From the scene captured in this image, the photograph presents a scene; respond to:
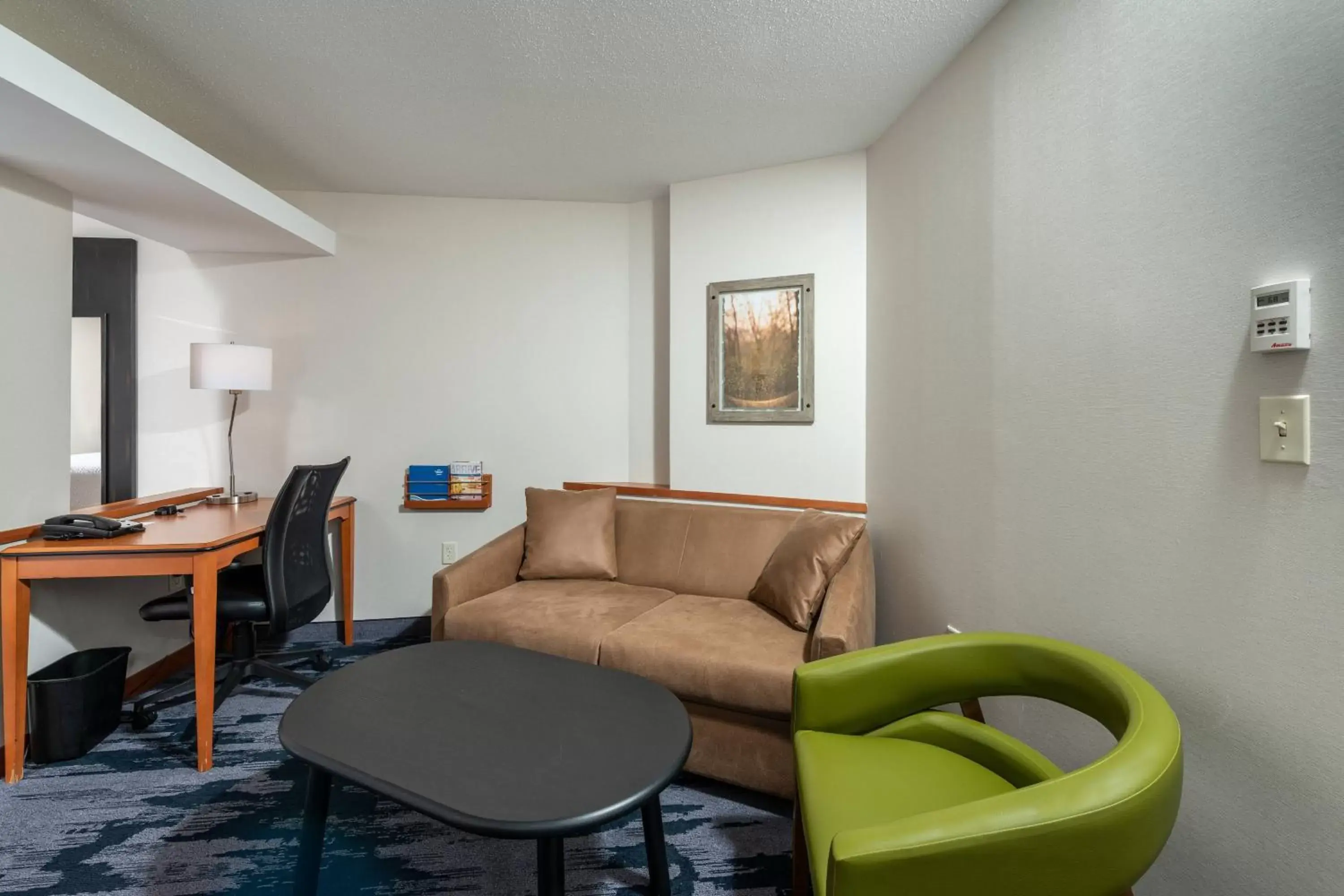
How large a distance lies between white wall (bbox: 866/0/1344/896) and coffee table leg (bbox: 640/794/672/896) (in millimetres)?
1080

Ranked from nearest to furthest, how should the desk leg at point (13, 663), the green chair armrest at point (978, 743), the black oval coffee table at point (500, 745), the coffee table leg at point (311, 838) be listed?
the black oval coffee table at point (500, 745) < the green chair armrest at point (978, 743) < the coffee table leg at point (311, 838) < the desk leg at point (13, 663)

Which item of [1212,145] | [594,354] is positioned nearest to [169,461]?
[594,354]

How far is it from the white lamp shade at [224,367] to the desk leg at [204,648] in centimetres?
117

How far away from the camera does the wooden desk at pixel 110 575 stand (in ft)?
7.38

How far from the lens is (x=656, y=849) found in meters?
1.67

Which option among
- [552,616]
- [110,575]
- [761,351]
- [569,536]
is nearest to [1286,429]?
[552,616]

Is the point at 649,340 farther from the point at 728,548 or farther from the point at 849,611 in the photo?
the point at 849,611

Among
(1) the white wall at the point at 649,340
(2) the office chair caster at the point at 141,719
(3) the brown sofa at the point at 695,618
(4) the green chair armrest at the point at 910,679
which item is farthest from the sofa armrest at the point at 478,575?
(4) the green chair armrest at the point at 910,679

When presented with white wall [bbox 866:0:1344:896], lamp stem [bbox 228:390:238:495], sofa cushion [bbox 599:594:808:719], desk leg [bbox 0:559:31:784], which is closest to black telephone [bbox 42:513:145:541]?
desk leg [bbox 0:559:31:784]

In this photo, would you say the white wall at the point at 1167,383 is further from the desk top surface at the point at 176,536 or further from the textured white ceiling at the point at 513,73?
the desk top surface at the point at 176,536

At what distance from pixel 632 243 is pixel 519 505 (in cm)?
163

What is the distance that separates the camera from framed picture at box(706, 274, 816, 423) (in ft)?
10.6

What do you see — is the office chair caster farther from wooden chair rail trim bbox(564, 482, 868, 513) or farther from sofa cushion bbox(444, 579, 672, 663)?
wooden chair rail trim bbox(564, 482, 868, 513)

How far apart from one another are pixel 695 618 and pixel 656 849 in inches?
37.5
